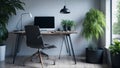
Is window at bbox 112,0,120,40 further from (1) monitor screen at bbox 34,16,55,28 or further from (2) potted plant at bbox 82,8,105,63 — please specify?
(1) monitor screen at bbox 34,16,55,28

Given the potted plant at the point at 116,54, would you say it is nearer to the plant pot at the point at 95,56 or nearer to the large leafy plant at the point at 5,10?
the plant pot at the point at 95,56

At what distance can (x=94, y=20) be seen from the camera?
5.63 m

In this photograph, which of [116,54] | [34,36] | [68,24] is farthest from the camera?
[68,24]

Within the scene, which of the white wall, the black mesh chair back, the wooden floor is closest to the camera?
the black mesh chair back

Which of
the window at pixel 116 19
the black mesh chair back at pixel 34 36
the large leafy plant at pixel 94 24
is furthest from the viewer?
the large leafy plant at pixel 94 24

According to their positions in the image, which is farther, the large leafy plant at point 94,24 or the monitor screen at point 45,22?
the monitor screen at point 45,22

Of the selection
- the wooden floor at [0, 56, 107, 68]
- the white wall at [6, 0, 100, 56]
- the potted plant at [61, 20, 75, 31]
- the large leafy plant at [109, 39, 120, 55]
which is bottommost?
the wooden floor at [0, 56, 107, 68]

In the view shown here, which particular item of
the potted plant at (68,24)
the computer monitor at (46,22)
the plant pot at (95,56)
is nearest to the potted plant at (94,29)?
the plant pot at (95,56)

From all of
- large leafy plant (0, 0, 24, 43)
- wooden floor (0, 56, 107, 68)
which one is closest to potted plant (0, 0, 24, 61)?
large leafy plant (0, 0, 24, 43)

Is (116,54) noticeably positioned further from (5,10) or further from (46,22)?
(5,10)

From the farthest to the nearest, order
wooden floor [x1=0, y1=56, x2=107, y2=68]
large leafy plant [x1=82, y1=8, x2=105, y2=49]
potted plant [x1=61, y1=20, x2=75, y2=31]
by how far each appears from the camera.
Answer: potted plant [x1=61, y1=20, x2=75, y2=31], large leafy plant [x1=82, y1=8, x2=105, y2=49], wooden floor [x1=0, y1=56, x2=107, y2=68]

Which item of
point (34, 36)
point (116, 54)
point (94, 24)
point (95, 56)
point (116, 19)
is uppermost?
point (116, 19)

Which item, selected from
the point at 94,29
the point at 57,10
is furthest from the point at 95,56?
the point at 57,10

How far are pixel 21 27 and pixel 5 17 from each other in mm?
794
